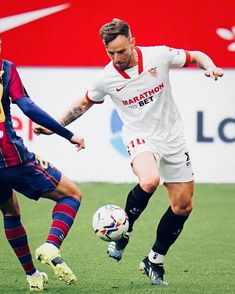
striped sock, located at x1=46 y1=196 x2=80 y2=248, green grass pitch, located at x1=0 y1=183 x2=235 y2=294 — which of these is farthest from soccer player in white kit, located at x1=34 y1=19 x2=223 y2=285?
striped sock, located at x1=46 y1=196 x2=80 y2=248

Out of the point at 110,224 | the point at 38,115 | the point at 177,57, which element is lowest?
the point at 110,224

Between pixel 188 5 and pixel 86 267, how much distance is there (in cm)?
682

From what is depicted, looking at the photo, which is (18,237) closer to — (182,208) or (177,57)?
(182,208)

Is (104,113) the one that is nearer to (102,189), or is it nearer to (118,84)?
(102,189)

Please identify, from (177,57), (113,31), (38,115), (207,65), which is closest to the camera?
(38,115)

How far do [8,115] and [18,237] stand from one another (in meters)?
1.04

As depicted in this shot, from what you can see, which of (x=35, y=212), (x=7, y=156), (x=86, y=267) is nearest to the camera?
(x=7, y=156)

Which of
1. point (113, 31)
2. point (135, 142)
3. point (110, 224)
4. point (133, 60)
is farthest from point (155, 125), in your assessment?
point (110, 224)

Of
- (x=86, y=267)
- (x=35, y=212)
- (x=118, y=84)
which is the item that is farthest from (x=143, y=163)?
(x=35, y=212)

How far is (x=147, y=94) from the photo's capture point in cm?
821

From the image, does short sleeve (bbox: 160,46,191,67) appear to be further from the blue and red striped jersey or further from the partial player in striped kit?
the blue and red striped jersey

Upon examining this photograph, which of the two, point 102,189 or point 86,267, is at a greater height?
point 86,267

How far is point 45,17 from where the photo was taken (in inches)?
587

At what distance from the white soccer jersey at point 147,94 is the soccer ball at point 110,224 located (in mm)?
765
